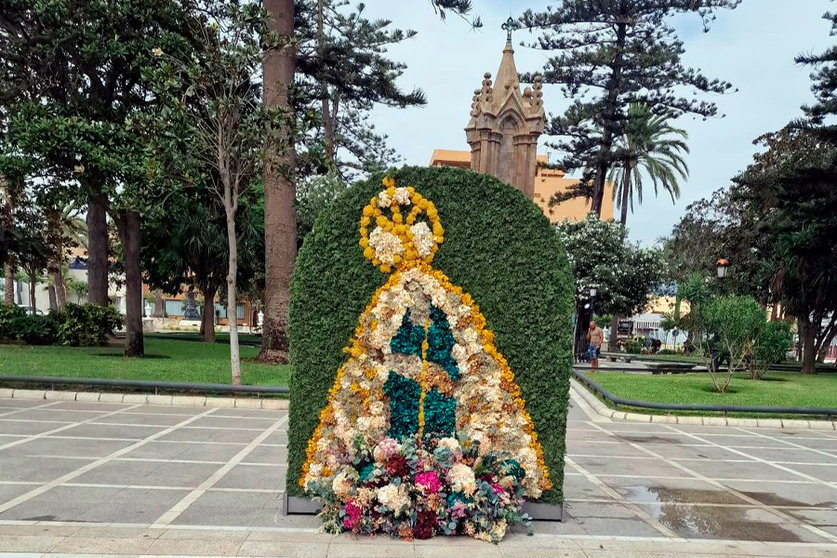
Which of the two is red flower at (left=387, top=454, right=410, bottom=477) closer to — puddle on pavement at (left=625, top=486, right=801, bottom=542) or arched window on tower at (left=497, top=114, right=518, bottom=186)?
puddle on pavement at (left=625, top=486, right=801, bottom=542)

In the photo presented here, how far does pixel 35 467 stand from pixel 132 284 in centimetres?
1081

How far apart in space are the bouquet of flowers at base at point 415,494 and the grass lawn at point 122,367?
7497mm

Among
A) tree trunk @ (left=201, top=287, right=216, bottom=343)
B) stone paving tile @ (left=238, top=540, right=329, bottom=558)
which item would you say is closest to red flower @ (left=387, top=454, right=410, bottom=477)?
stone paving tile @ (left=238, top=540, right=329, bottom=558)

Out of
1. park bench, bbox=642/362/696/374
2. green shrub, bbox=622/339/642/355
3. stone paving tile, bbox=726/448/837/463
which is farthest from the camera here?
green shrub, bbox=622/339/642/355

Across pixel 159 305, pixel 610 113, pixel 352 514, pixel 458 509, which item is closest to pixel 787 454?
pixel 458 509

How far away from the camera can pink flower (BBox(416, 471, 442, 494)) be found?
15.3 ft

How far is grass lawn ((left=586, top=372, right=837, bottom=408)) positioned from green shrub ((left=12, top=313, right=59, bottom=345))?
17.3 meters

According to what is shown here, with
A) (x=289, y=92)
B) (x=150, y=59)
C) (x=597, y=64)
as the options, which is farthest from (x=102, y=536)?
(x=597, y=64)

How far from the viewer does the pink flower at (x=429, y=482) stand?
4656 millimetres

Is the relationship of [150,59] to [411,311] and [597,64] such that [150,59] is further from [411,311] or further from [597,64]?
[597,64]

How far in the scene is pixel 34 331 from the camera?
792 inches

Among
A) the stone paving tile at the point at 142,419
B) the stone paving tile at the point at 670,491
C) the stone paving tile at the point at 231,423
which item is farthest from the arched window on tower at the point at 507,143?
the stone paving tile at the point at 142,419

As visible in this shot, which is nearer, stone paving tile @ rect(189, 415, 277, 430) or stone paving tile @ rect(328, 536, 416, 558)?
stone paving tile @ rect(328, 536, 416, 558)

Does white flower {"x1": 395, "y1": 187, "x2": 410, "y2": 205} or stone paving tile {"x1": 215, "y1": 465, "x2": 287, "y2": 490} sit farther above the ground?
white flower {"x1": 395, "y1": 187, "x2": 410, "y2": 205}
